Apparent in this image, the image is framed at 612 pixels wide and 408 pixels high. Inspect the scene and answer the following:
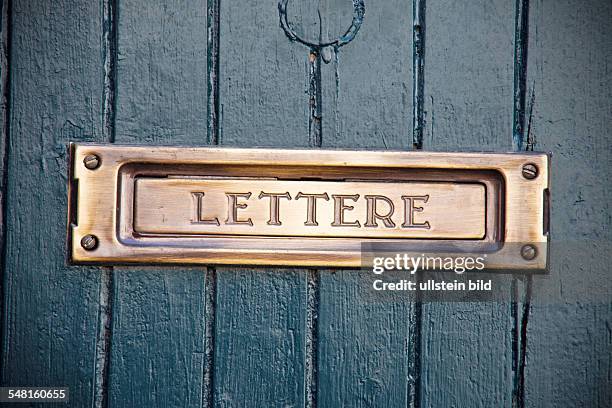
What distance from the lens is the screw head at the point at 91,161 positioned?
0.59 meters

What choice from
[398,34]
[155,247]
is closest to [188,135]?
[155,247]

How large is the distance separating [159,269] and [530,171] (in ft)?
1.32

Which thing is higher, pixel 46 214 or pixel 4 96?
pixel 4 96

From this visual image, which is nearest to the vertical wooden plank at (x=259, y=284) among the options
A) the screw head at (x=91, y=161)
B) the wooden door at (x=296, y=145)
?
the wooden door at (x=296, y=145)

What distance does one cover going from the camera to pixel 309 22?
61cm

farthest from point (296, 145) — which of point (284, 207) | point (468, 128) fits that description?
point (468, 128)

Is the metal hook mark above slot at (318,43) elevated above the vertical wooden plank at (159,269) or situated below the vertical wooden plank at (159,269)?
above

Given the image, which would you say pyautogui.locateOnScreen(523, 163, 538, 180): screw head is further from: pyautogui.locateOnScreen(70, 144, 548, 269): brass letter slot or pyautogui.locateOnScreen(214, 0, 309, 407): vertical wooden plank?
pyautogui.locateOnScreen(214, 0, 309, 407): vertical wooden plank

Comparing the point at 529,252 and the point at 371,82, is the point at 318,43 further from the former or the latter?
the point at 529,252

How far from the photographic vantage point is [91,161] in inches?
23.1

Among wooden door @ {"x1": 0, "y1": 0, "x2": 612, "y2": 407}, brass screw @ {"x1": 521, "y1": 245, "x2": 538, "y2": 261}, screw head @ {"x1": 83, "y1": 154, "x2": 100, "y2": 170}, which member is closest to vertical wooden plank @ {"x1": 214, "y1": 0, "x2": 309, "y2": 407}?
wooden door @ {"x1": 0, "y1": 0, "x2": 612, "y2": 407}

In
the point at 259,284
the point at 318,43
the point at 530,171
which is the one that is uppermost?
the point at 318,43

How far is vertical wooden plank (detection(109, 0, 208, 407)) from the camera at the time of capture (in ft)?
1.94

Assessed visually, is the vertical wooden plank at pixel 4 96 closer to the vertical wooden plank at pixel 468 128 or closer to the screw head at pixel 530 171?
the vertical wooden plank at pixel 468 128
